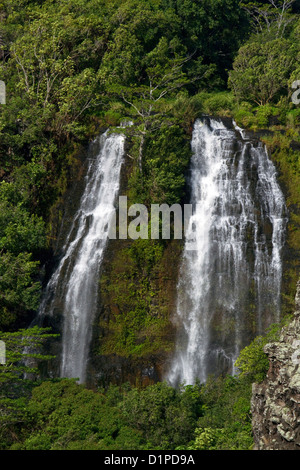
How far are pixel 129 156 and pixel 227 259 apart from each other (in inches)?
339

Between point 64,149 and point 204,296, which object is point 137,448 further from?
point 64,149

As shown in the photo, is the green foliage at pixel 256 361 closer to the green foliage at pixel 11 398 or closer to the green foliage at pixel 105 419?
the green foliage at pixel 105 419

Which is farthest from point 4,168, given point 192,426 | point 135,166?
point 192,426

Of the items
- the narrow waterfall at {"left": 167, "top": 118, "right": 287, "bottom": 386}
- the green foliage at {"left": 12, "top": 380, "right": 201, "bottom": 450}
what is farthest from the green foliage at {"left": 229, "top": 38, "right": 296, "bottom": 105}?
the green foliage at {"left": 12, "top": 380, "right": 201, "bottom": 450}

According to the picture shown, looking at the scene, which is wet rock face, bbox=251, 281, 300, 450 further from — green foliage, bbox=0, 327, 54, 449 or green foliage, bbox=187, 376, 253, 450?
green foliage, bbox=0, 327, 54, 449

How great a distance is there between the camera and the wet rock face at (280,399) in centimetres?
1844

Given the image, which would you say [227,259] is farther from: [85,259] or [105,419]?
[105,419]

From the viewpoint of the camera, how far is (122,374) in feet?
94.1

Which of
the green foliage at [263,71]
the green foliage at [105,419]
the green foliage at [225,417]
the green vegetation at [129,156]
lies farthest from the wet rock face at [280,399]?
the green foliage at [263,71]

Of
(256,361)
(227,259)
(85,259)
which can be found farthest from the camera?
(85,259)

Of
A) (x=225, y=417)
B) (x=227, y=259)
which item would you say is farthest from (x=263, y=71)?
(x=225, y=417)

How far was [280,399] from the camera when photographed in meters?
19.5

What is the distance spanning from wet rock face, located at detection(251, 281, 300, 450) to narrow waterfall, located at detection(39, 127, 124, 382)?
11.1 m
